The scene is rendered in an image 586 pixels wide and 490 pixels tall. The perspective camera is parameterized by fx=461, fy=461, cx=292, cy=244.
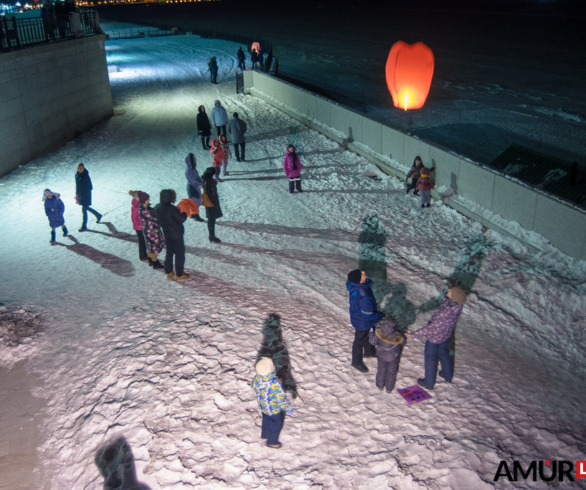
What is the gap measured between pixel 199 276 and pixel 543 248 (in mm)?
6088

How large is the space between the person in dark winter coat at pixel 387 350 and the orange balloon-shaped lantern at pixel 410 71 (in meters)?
12.5

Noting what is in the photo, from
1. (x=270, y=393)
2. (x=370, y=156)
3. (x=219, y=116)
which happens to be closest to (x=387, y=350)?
(x=270, y=393)

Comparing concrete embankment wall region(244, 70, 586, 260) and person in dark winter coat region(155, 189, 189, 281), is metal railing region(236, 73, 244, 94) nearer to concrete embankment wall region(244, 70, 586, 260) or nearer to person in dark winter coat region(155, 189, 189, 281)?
concrete embankment wall region(244, 70, 586, 260)

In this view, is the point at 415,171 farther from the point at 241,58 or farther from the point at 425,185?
the point at 241,58

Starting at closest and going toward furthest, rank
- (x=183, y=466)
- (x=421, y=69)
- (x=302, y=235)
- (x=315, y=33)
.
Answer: (x=183, y=466) < (x=302, y=235) < (x=421, y=69) < (x=315, y=33)

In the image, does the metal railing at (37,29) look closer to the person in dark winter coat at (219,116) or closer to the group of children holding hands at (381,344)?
the person in dark winter coat at (219,116)

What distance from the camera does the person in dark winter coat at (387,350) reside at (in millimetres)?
4996

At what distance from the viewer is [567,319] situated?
6629 millimetres

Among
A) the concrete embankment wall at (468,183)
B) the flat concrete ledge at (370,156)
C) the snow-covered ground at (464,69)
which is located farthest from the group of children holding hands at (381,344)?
the snow-covered ground at (464,69)

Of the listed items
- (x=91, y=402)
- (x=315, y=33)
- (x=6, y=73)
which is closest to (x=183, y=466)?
(x=91, y=402)

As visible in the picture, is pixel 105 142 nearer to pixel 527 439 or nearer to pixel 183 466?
pixel 183 466

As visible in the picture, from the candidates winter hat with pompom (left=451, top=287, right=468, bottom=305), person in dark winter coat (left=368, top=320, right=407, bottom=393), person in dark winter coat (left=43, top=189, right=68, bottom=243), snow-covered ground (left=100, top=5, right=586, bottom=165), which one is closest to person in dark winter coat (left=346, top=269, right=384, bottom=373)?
person in dark winter coat (left=368, top=320, right=407, bottom=393)

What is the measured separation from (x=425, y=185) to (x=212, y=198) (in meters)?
4.77

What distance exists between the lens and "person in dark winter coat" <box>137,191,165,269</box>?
7.52 m
